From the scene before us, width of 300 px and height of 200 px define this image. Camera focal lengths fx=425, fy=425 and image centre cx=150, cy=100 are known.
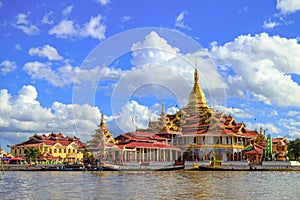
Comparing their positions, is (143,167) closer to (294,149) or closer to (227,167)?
(227,167)

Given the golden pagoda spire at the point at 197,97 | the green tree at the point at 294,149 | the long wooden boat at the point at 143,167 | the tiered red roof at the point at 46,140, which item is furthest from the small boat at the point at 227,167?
the tiered red roof at the point at 46,140

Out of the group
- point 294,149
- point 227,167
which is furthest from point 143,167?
point 294,149

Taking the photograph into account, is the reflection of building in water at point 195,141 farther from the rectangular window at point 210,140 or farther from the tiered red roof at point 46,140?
the tiered red roof at point 46,140

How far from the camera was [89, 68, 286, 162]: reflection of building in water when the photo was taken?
54.6 metres

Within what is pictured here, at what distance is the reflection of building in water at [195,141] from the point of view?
179 ft

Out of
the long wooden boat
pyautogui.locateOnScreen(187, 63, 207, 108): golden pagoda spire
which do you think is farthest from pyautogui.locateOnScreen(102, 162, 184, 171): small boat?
pyautogui.locateOnScreen(187, 63, 207, 108): golden pagoda spire

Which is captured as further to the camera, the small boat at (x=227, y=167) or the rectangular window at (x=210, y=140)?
the rectangular window at (x=210, y=140)

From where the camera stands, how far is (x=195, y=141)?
58.2 m

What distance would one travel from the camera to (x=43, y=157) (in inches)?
2645

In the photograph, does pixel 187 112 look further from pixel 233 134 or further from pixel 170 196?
pixel 170 196

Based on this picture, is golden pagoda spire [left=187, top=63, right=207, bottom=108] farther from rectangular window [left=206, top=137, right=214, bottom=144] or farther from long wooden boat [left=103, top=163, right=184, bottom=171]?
long wooden boat [left=103, top=163, right=184, bottom=171]

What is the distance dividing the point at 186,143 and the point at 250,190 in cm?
3580

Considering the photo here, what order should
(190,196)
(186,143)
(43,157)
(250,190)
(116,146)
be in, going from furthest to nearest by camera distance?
1. (43,157)
2. (186,143)
3. (116,146)
4. (250,190)
5. (190,196)

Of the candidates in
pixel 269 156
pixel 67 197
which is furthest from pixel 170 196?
pixel 269 156
